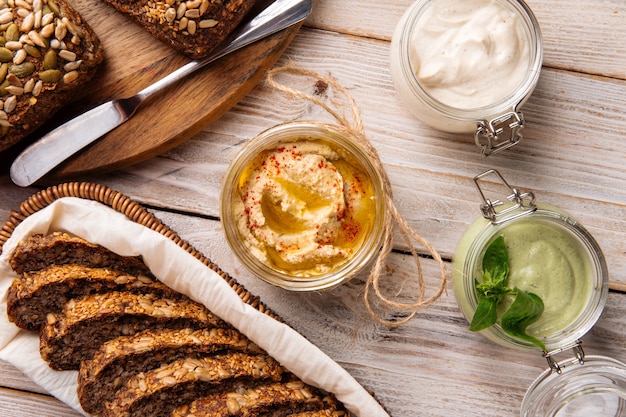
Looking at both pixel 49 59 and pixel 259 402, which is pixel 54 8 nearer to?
pixel 49 59

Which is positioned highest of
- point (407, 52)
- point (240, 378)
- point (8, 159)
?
point (407, 52)

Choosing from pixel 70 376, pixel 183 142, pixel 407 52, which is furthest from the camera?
pixel 183 142

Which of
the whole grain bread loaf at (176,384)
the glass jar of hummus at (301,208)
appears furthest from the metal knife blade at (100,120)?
the whole grain bread loaf at (176,384)

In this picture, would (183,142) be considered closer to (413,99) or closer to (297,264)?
(297,264)

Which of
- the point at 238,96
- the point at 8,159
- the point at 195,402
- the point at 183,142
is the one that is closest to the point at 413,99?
the point at 238,96

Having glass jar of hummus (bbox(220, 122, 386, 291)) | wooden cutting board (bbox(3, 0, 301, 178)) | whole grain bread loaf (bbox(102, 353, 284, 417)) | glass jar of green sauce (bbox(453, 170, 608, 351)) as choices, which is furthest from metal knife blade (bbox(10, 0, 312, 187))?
glass jar of green sauce (bbox(453, 170, 608, 351))

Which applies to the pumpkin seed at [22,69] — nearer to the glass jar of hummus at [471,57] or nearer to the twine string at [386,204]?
the twine string at [386,204]
